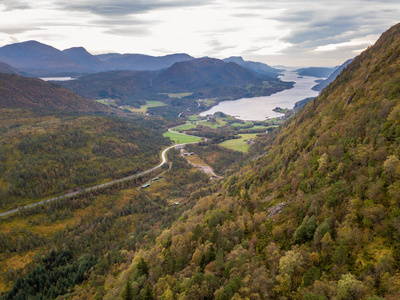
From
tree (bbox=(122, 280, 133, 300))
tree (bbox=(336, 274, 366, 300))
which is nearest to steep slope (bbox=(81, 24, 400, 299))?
tree (bbox=(336, 274, 366, 300))

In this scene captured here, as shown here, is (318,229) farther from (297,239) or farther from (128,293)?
(128,293)

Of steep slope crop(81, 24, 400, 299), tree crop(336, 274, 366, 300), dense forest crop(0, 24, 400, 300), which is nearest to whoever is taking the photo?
tree crop(336, 274, 366, 300)

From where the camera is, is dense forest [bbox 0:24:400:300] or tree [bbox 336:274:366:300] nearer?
tree [bbox 336:274:366:300]

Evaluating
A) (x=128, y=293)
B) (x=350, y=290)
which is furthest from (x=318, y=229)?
(x=128, y=293)

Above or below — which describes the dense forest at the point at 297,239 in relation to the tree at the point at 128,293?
above

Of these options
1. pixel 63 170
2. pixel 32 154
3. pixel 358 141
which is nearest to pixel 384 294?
pixel 358 141

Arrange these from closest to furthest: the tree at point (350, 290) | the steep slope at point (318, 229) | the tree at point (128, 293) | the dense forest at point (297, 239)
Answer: the tree at point (350, 290), the steep slope at point (318, 229), the dense forest at point (297, 239), the tree at point (128, 293)

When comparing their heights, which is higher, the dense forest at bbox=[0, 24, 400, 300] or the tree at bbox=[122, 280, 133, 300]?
the dense forest at bbox=[0, 24, 400, 300]

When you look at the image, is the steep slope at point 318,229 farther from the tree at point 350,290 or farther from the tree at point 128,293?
the tree at point 128,293

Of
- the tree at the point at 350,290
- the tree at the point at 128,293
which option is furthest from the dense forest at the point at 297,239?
the tree at the point at 128,293

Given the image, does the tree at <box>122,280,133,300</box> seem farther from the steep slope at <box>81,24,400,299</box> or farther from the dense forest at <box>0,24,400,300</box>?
the steep slope at <box>81,24,400,299</box>
